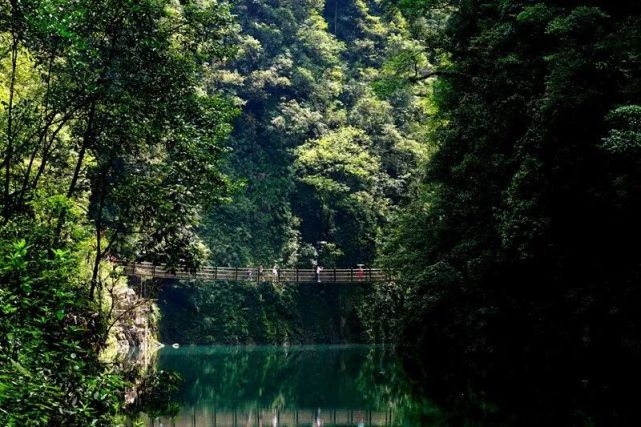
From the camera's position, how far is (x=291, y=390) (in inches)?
637

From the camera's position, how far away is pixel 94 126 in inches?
331

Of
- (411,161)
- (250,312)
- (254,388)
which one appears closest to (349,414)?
(254,388)

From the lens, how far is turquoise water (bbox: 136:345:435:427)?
1177 centimetres

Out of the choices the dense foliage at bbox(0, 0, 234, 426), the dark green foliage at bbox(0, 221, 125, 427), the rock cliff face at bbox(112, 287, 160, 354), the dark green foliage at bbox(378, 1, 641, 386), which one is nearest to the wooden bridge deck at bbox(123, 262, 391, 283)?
the rock cliff face at bbox(112, 287, 160, 354)

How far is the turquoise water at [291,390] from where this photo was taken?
11.8m

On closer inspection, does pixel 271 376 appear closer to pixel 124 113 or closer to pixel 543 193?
pixel 543 193

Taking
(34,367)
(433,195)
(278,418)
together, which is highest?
(433,195)

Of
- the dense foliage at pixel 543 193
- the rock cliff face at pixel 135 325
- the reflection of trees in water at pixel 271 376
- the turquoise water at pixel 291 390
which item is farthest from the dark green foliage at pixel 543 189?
the rock cliff face at pixel 135 325

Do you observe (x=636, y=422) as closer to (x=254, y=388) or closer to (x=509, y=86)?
(x=509, y=86)

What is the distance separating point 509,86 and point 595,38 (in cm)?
269

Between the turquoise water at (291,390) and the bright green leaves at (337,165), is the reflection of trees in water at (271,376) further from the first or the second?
the bright green leaves at (337,165)

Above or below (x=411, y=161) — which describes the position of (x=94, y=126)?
below

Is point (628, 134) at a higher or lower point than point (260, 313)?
higher

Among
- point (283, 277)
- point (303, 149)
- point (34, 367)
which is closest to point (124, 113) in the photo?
point (34, 367)
